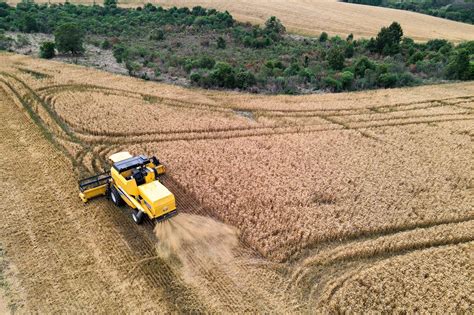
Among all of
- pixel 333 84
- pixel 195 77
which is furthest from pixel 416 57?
pixel 195 77

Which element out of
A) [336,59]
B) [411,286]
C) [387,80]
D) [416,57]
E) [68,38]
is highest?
[416,57]

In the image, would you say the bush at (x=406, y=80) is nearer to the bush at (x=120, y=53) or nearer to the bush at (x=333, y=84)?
the bush at (x=333, y=84)

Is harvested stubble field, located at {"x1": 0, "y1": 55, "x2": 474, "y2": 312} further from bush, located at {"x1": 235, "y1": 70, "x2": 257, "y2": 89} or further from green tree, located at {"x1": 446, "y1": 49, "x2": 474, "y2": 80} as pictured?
green tree, located at {"x1": 446, "y1": 49, "x2": 474, "y2": 80}

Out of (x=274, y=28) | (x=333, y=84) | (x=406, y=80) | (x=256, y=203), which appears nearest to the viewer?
(x=256, y=203)

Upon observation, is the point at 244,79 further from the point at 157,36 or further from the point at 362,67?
the point at 157,36

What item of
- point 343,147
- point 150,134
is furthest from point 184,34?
point 343,147

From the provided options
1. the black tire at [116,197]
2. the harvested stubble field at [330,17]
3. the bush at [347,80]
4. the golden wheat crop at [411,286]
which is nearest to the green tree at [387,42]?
the harvested stubble field at [330,17]

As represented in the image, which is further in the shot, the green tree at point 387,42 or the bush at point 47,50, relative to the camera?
the green tree at point 387,42
